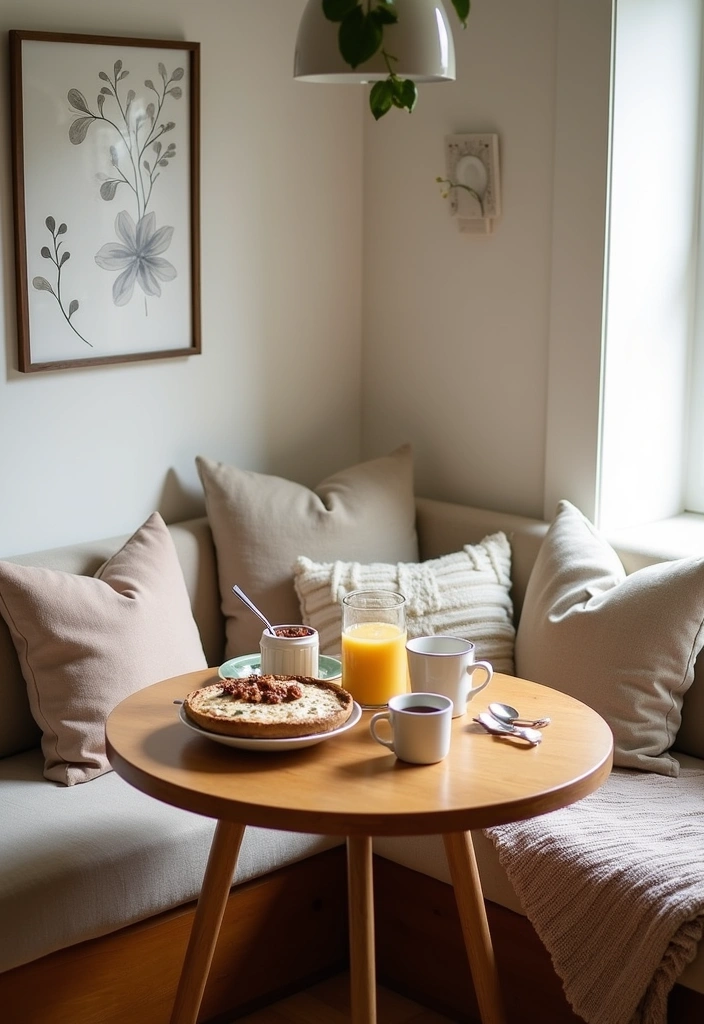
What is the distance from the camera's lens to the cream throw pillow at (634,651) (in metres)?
2.30

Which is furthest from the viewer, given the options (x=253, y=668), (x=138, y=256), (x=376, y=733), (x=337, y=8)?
(x=138, y=256)

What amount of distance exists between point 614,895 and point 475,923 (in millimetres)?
219

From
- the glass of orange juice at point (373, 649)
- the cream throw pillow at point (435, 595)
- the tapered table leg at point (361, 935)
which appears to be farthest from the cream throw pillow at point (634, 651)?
the tapered table leg at point (361, 935)

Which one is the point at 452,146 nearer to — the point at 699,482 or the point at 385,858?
the point at 699,482

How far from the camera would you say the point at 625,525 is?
9.36 feet

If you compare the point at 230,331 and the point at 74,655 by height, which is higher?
the point at 230,331

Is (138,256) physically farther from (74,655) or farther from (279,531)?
(74,655)

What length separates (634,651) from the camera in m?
2.32

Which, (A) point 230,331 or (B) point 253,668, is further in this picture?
(A) point 230,331

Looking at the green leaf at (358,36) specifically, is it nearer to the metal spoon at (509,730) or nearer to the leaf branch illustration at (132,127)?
the metal spoon at (509,730)

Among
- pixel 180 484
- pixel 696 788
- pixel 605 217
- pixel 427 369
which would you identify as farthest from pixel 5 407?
pixel 696 788

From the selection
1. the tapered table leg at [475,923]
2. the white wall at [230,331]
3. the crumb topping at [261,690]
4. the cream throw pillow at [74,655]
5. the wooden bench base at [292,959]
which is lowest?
the wooden bench base at [292,959]

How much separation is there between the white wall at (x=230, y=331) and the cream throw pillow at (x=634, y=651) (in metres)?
0.99

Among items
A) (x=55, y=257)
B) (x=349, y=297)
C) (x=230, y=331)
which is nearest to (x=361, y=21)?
(x=55, y=257)
